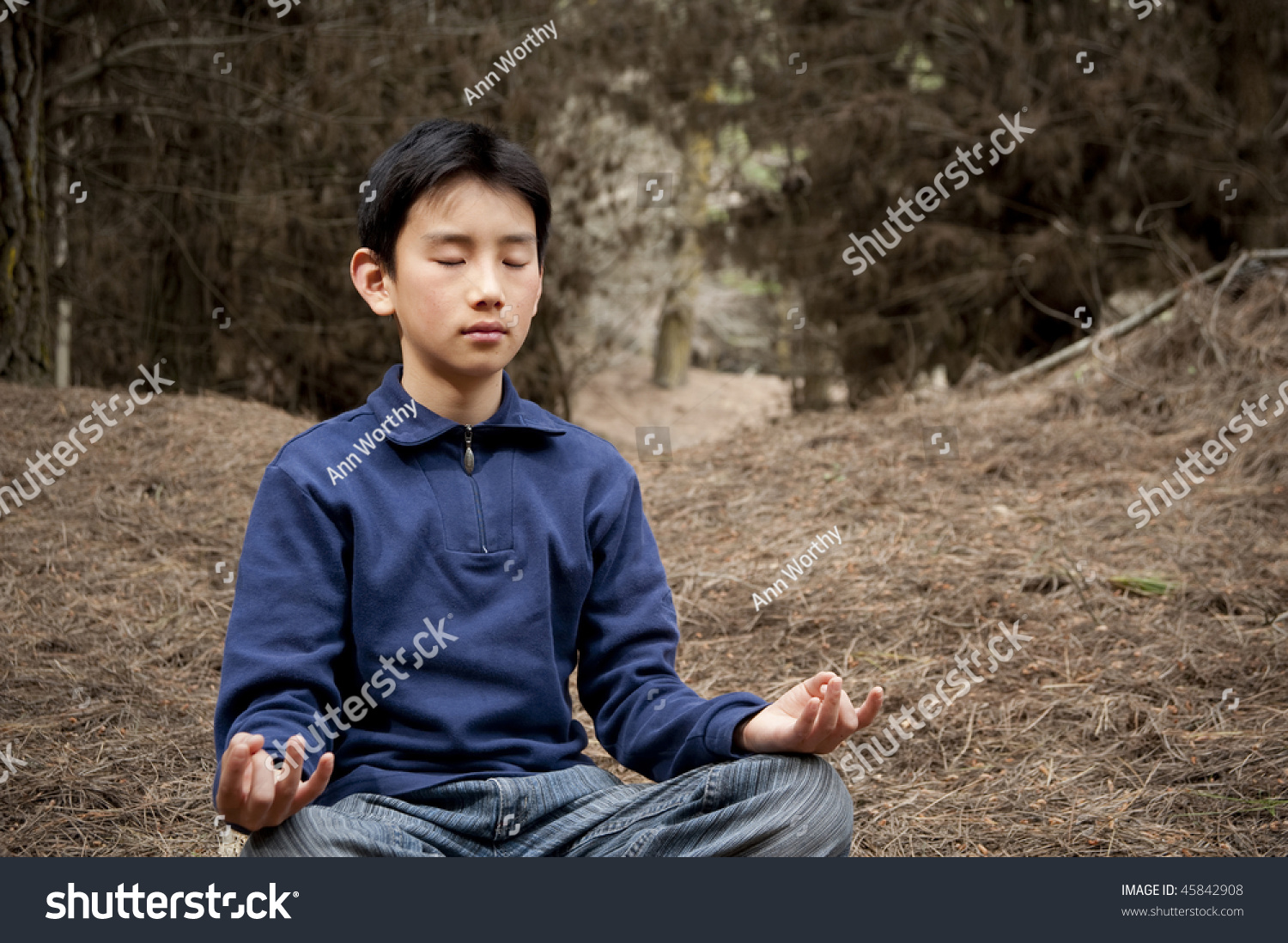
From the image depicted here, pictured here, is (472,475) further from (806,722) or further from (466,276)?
(806,722)

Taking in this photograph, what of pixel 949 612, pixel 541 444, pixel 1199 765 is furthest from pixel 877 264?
pixel 541 444

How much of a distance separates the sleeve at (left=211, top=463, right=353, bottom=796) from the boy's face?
1.01 feet

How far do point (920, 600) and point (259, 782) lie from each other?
2.58m

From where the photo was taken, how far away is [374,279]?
1.83m

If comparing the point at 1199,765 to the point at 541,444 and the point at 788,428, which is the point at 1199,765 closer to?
the point at 541,444

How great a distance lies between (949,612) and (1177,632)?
2.07 ft

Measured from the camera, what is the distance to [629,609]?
182 cm

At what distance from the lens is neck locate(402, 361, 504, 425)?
1.78 metres

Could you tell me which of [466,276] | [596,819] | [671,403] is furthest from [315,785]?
[671,403]

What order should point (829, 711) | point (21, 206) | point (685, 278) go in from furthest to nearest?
point (685, 278)
point (21, 206)
point (829, 711)

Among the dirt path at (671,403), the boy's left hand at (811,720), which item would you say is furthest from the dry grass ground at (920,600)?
the dirt path at (671,403)

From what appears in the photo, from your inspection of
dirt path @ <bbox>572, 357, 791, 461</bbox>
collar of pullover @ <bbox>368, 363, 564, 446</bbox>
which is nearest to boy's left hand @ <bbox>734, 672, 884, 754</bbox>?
collar of pullover @ <bbox>368, 363, 564, 446</bbox>

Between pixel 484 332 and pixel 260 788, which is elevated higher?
pixel 484 332

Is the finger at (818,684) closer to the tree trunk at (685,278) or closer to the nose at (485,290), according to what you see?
the nose at (485,290)
